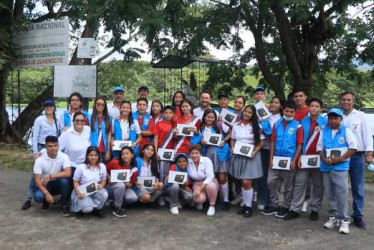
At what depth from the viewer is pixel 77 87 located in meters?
9.05

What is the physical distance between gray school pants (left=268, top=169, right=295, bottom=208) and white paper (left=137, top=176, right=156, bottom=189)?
5.32ft

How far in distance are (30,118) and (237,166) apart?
9.66 meters

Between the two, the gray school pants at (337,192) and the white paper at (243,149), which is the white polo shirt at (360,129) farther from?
the white paper at (243,149)

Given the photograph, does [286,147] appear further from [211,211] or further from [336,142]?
[211,211]

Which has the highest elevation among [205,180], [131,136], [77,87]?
[77,87]

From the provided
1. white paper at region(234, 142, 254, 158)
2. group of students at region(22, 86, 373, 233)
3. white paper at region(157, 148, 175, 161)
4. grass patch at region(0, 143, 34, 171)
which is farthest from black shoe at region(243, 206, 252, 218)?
grass patch at region(0, 143, 34, 171)

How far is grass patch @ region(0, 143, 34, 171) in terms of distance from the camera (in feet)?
31.7

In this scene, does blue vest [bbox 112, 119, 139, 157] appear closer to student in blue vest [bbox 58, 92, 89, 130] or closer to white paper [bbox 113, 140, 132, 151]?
white paper [bbox 113, 140, 132, 151]

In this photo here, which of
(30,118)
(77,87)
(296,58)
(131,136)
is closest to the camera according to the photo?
(131,136)

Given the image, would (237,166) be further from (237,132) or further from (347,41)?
(347,41)

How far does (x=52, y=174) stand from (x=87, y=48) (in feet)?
10.4

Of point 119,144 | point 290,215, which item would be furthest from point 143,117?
point 290,215

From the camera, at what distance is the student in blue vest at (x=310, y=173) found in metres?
5.74

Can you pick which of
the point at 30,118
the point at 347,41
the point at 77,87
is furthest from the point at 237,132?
the point at 30,118
